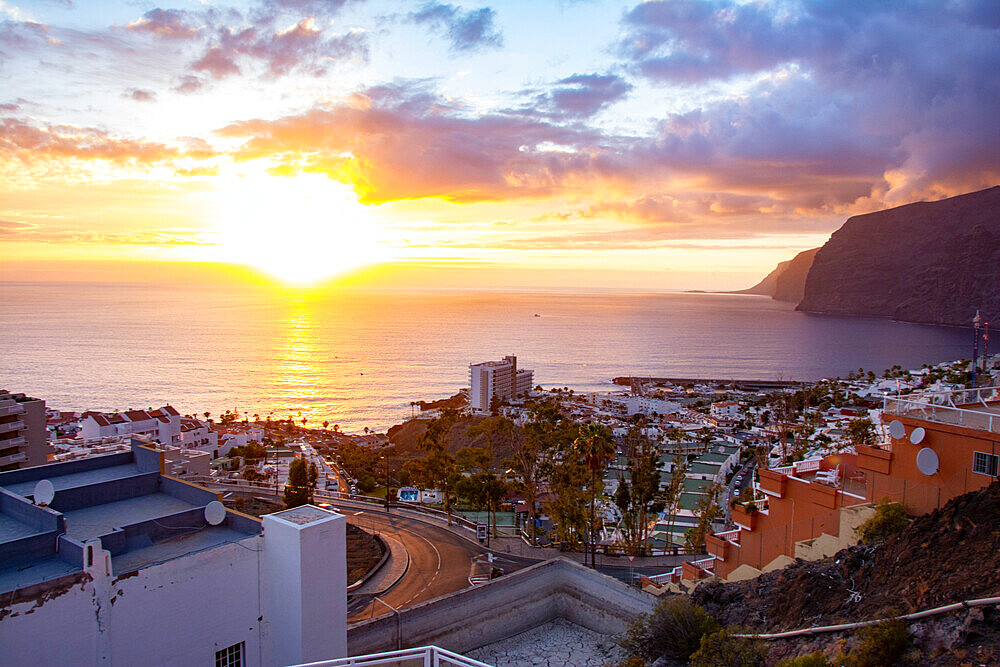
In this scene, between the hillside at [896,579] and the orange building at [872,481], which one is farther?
the orange building at [872,481]

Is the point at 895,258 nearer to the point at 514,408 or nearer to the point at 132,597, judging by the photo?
the point at 514,408

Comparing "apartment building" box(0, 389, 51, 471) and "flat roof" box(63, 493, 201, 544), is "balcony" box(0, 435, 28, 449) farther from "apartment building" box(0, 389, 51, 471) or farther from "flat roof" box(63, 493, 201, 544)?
"flat roof" box(63, 493, 201, 544)

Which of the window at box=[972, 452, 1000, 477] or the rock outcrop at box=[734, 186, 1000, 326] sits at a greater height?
the rock outcrop at box=[734, 186, 1000, 326]

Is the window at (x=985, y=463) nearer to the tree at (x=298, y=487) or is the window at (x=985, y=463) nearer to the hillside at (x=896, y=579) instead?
the hillside at (x=896, y=579)

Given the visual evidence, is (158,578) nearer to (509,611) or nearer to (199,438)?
(509,611)

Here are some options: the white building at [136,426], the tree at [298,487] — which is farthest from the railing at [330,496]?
the white building at [136,426]

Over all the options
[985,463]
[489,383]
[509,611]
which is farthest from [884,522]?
[489,383]

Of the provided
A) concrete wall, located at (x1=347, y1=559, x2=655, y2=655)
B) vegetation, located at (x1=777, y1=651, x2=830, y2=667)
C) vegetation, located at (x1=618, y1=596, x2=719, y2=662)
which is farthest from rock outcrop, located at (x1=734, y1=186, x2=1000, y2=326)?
vegetation, located at (x1=777, y1=651, x2=830, y2=667)
